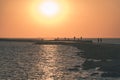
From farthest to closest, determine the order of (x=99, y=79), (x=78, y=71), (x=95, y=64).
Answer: (x=95, y=64) → (x=78, y=71) → (x=99, y=79)

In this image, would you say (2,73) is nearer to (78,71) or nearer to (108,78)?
(78,71)

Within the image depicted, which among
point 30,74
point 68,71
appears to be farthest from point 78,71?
point 30,74

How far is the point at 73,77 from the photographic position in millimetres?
51094

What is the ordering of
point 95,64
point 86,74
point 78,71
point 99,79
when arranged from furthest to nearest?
1. point 95,64
2. point 78,71
3. point 86,74
4. point 99,79

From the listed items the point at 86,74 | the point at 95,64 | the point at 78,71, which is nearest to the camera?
the point at 86,74

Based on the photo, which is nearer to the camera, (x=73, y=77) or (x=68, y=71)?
(x=73, y=77)

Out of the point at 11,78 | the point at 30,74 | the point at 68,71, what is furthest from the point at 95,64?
the point at 11,78

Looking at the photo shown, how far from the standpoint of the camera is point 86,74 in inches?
2126

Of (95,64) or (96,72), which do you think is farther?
(95,64)

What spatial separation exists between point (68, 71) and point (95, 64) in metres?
8.89

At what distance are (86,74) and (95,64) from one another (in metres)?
12.4

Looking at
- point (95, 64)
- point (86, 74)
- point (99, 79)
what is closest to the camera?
point (99, 79)

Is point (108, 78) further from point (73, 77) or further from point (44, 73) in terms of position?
point (44, 73)

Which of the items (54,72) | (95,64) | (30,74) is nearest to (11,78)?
(30,74)
